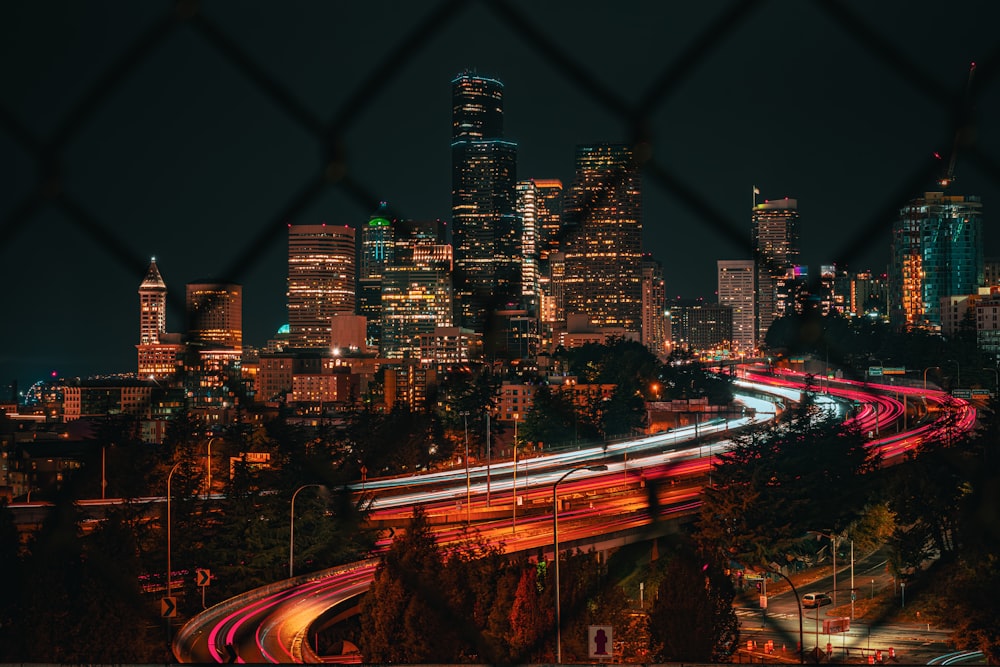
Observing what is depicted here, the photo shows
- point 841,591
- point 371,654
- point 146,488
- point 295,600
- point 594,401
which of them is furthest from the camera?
point 594,401

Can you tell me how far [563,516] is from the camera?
1512cm

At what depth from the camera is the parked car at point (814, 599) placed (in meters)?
11.1

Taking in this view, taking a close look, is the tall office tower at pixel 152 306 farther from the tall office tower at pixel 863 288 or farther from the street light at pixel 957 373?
the street light at pixel 957 373

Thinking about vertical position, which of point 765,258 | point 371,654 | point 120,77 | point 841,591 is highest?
point 120,77

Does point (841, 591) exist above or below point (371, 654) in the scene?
below

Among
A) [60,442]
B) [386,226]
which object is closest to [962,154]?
[386,226]

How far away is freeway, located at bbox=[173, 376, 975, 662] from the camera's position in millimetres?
7961

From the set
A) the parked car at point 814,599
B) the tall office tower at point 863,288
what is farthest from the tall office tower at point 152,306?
the parked car at point 814,599

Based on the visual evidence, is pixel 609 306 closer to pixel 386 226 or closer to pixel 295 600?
pixel 295 600

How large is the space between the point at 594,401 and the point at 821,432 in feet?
41.4

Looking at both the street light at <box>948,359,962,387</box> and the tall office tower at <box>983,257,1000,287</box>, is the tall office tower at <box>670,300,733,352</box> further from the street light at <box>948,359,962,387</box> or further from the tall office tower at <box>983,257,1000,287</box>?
the tall office tower at <box>983,257,1000,287</box>

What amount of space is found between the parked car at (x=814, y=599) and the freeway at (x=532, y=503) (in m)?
2.32

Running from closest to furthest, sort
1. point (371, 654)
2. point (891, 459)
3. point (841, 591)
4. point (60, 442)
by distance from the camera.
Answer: point (371, 654) → point (841, 591) → point (891, 459) → point (60, 442)

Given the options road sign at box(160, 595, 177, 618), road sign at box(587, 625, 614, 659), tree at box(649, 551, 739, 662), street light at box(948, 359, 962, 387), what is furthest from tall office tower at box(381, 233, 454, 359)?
street light at box(948, 359, 962, 387)
